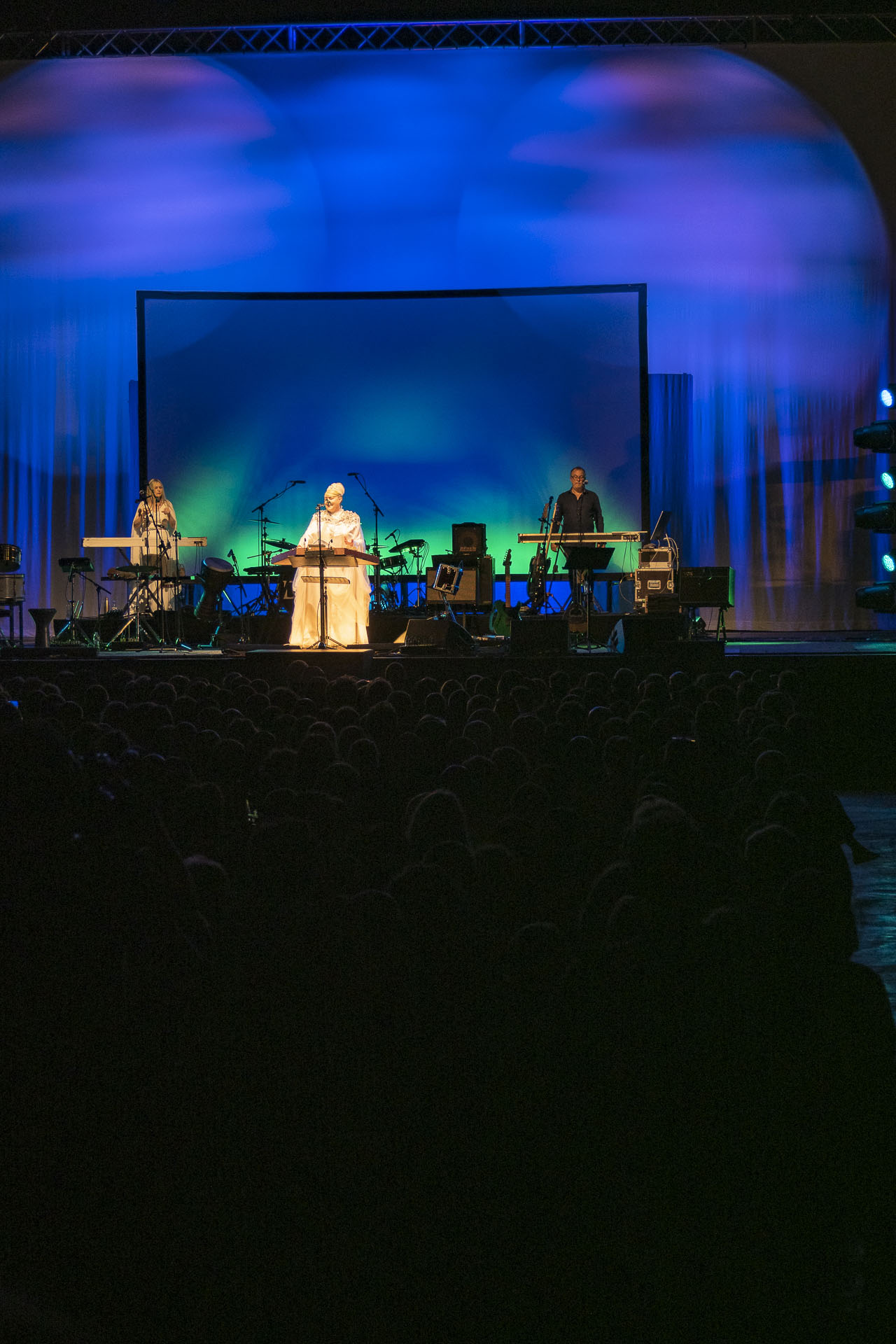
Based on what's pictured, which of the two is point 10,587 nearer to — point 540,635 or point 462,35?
point 540,635

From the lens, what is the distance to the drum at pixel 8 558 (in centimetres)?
1045

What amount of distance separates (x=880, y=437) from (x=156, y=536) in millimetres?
6616

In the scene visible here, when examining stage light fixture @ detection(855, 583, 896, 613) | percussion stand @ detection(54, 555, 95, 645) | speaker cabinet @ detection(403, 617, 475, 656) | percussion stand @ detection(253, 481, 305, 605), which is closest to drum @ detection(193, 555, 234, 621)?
percussion stand @ detection(253, 481, 305, 605)

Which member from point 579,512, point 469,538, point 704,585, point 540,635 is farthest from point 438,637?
point 579,512

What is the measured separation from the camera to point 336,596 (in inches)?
376

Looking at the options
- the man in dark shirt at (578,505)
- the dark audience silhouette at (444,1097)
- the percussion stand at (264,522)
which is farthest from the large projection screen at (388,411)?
the dark audience silhouette at (444,1097)

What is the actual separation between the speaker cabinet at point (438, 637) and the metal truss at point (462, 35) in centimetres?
628

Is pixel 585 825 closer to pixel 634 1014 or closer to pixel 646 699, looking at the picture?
pixel 634 1014

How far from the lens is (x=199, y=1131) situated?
135 centimetres

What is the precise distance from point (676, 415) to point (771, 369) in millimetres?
1105

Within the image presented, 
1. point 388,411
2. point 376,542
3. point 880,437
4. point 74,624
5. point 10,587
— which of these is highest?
point 388,411

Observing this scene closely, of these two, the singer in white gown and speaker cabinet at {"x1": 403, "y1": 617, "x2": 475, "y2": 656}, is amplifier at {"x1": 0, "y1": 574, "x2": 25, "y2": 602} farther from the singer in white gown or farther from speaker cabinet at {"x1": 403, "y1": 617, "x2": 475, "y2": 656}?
speaker cabinet at {"x1": 403, "y1": 617, "x2": 475, "y2": 656}

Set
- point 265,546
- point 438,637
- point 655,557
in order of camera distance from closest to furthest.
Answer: point 438,637 → point 655,557 → point 265,546

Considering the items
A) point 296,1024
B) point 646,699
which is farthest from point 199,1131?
point 646,699
